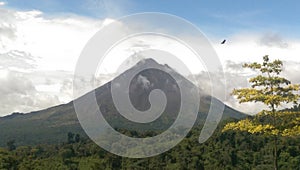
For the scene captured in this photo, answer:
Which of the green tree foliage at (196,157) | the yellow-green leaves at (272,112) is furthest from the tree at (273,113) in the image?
the green tree foliage at (196,157)

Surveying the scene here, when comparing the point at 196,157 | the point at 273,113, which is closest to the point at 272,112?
the point at 273,113

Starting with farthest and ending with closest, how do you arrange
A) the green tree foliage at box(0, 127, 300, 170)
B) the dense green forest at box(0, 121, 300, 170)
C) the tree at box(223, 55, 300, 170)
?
the dense green forest at box(0, 121, 300, 170)
the green tree foliage at box(0, 127, 300, 170)
the tree at box(223, 55, 300, 170)

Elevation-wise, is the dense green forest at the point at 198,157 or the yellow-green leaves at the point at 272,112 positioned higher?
the dense green forest at the point at 198,157

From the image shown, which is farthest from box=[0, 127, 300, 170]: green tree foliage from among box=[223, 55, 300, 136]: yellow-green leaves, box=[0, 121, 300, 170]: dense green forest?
box=[223, 55, 300, 136]: yellow-green leaves

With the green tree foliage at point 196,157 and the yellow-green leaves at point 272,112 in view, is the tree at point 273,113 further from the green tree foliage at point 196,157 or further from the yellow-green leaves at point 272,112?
the green tree foliage at point 196,157

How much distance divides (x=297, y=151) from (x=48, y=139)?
132732 mm

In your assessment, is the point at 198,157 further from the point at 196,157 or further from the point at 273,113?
the point at 273,113

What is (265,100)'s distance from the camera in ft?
46.5

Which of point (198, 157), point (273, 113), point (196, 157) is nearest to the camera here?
point (273, 113)

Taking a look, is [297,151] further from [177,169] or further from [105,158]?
[105,158]

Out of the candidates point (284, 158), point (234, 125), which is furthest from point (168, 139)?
point (234, 125)

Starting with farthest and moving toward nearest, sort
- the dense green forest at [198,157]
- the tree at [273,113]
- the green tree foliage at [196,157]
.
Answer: the dense green forest at [198,157]
the green tree foliage at [196,157]
the tree at [273,113]

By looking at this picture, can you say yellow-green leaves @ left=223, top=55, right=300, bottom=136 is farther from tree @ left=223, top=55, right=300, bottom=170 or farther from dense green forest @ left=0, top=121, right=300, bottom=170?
dense green forest @ left=0, top=121, right=300, bottom=170

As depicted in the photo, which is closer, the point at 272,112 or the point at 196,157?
the point at 272,112
